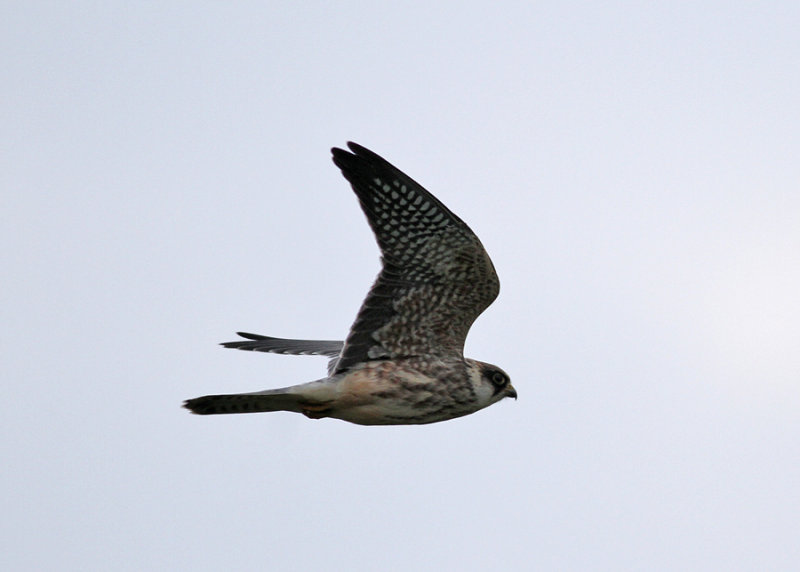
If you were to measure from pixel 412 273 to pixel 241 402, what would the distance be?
1.72m

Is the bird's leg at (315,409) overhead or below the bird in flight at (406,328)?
below

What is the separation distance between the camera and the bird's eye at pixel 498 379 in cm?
997

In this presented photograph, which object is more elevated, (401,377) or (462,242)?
(462,242)

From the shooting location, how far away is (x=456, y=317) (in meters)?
9.93

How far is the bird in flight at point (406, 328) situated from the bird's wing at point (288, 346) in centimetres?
148

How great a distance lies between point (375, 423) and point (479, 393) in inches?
34.9

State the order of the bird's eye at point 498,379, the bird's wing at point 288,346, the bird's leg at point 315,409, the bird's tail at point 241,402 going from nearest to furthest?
1. the bird's tail at point 241,402
2. the bird's leg at point 315,409
3. the bird's eye at point 498,379
4. the bird's wing at point 288,346


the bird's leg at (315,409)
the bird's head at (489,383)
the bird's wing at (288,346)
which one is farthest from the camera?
the bird's wing at (288,346)

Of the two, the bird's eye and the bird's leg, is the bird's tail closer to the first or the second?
the bird's leg

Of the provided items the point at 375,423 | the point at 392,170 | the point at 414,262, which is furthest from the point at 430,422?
the point at 392,170

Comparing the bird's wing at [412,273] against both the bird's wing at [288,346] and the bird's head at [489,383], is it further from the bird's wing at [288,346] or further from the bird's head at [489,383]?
the bird's wing at [288,346]

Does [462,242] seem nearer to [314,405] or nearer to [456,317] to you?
[456,317]

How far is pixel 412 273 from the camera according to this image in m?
9.74

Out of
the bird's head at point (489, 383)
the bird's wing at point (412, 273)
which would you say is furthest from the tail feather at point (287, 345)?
the bird's head at point (489, 383)
